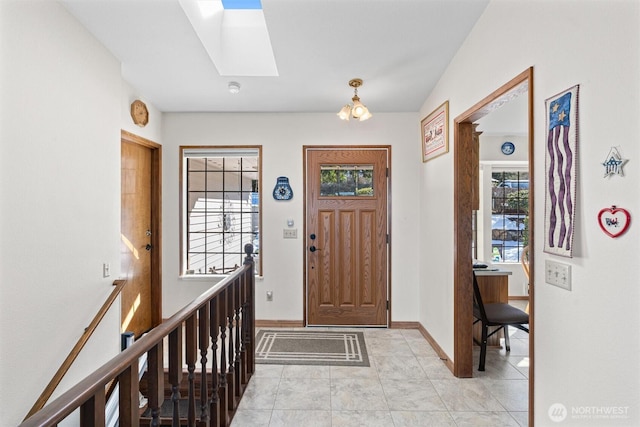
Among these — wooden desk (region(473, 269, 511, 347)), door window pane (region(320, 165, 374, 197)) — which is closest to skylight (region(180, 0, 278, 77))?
door window pane (region(320, 165, 374, 197))

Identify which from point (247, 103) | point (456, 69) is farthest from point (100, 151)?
point (456, 69)

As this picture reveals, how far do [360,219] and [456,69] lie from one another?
1.76 m

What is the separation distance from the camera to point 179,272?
364cm

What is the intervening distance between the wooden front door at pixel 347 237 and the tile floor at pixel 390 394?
76cm

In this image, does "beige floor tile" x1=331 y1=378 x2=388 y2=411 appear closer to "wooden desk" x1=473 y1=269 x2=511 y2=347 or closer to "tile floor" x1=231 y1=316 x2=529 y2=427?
"tile floor" x1=231 y1=316 x2=529 y2=427

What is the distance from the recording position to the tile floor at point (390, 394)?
199cm

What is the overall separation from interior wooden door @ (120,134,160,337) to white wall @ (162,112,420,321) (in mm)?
144

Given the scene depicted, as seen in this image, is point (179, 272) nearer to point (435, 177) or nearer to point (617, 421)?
point (435, 177)

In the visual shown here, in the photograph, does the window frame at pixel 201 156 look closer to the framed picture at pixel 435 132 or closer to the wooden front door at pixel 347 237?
the wooden front door at pixel 347 237

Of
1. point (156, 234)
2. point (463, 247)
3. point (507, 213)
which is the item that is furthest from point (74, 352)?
point (507, 213)

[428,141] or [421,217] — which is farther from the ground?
[428,141]

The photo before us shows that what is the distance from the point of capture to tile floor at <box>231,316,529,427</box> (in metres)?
1.99

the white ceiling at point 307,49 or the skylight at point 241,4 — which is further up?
the skylight at point 241,4

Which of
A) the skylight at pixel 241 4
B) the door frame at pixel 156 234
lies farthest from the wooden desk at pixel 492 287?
the door frame at pixel 156 234
